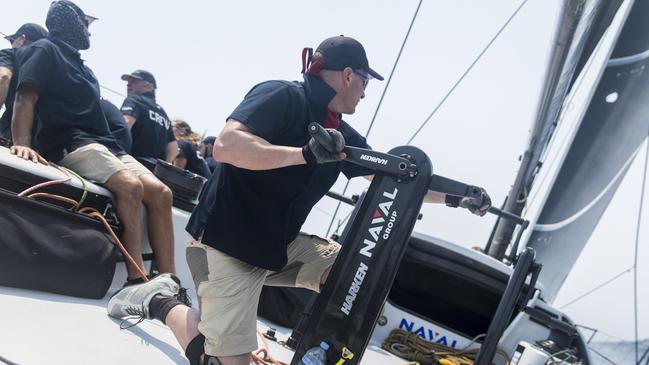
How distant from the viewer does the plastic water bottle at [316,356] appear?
5.08ft

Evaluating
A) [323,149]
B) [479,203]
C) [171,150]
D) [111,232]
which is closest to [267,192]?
[323,149]

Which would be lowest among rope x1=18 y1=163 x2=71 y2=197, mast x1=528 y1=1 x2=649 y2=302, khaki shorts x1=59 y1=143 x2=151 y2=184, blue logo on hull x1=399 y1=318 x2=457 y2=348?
blue logo on hull x1=399 y1=318 x2=457 y2=348

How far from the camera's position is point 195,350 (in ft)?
5.89

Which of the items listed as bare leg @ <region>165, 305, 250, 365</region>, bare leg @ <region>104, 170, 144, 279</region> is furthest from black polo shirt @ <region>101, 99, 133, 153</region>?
bare leg @ <region>165, 305, 250, 365</region>

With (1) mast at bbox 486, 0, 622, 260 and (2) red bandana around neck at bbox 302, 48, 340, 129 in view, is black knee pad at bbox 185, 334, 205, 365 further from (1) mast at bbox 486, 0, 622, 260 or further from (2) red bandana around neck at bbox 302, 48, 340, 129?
(1) mast at bbox 486, 0, 622, 260

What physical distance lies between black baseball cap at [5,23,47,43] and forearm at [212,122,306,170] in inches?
124

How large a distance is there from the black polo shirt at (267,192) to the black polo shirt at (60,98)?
132cm

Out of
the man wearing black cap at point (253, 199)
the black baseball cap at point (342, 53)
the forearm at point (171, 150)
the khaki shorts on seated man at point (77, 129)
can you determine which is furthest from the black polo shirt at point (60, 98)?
the forearm at point (171, 150)

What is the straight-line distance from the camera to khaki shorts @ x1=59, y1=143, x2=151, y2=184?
8.55 feet

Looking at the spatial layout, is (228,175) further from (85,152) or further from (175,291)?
(85,152)

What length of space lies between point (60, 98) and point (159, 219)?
2.64ft

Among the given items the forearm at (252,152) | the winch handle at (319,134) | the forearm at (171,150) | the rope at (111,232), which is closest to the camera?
A: the winch handle at (319,134)

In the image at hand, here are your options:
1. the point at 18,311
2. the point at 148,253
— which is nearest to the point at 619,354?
the point at 148,253

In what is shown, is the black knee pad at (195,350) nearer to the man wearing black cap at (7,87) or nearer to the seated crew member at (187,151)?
the man wearing black cap at (7,87)
